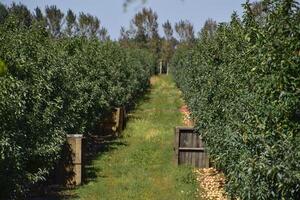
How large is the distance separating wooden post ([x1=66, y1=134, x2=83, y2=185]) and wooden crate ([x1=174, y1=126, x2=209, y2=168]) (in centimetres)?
408

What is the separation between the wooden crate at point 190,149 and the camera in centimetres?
1856

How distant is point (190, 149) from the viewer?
739 inches

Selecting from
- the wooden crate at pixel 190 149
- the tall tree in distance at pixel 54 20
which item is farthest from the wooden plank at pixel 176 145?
the tall tree in distance at pixel 54 20

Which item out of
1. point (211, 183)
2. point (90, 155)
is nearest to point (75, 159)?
point (211, 183)

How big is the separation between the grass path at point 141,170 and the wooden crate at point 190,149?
45 centimetres

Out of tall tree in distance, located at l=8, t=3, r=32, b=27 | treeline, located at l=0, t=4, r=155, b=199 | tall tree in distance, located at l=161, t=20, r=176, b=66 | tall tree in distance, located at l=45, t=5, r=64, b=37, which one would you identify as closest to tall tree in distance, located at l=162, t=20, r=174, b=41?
tall tree in distance, located at l=161, t=20, r=176, b=66

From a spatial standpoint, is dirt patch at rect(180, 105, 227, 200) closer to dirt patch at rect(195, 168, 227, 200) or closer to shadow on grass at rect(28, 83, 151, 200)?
dirt patch at rect(195, 168, 227, 200)

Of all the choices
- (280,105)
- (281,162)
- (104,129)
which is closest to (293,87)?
(280,105)

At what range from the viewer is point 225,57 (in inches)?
563

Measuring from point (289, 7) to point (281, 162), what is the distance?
236 centimetres

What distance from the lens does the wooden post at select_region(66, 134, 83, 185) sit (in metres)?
15.7

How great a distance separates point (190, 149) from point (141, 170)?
1919 mm

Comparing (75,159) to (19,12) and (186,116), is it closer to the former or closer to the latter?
(186,116)

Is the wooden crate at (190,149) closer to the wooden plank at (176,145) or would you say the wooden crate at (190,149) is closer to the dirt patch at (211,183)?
the wooden plank at (176,145)
